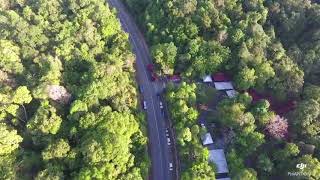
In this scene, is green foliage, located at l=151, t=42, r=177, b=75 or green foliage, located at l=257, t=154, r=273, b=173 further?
green foliage, located at l=151, t=42, r=177, b=75

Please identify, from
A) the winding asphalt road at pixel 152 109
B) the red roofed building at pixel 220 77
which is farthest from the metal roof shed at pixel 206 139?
the red roofed building at pixel 220 77

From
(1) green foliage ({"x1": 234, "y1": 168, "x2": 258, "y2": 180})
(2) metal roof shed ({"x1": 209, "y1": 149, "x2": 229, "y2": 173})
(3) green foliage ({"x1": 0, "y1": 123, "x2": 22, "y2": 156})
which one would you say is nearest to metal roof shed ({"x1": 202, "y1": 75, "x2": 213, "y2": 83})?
(2) metal roof shed ({"x1": 209, "y1": 149, "x2": 229, "y2": 173})

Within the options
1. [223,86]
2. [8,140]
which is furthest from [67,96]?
[223,86]

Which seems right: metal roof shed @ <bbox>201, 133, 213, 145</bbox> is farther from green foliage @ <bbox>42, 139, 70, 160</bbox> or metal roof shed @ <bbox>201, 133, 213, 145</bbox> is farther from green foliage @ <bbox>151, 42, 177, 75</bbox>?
green foliage @ <bbox>42, 139, 70, 160</bbox>

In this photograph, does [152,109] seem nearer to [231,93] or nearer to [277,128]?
[231,93]

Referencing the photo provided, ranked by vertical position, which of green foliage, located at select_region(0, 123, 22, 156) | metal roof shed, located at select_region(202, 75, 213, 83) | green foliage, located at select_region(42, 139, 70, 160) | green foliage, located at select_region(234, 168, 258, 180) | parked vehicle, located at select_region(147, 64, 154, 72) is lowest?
green foliage, located at select_region(234, 168, 258, 180)
